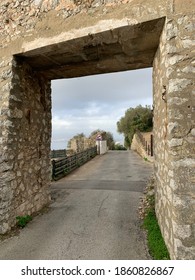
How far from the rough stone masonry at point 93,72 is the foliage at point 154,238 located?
0.51ft

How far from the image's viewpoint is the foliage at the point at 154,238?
359 centimetres

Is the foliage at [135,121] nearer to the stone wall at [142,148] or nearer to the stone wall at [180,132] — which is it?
the stone wall at [142,148]

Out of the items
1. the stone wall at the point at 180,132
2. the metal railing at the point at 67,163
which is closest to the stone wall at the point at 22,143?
the stone wall at the point at 180,132

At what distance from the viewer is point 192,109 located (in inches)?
127

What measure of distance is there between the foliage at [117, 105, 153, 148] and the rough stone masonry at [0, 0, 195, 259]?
79.9 ft

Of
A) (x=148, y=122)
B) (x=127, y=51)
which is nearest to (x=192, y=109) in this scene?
(x=127, y=51)

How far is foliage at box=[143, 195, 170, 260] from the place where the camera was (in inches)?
141

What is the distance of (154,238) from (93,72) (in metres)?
3.96

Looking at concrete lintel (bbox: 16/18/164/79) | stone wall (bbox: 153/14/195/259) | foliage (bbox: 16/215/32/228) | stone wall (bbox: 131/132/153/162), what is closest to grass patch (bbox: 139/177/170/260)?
stone wall (bbox: 153/14/195/259)

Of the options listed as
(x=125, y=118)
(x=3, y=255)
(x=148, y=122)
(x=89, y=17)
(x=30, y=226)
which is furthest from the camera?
(x=125, y=118)

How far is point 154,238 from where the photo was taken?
4113 millimetres

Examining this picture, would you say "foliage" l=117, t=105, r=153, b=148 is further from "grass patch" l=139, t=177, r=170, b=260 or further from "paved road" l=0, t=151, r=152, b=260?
"grass patch" l=139, t=177, r=170, b=260

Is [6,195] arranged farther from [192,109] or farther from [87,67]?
[192,109]
